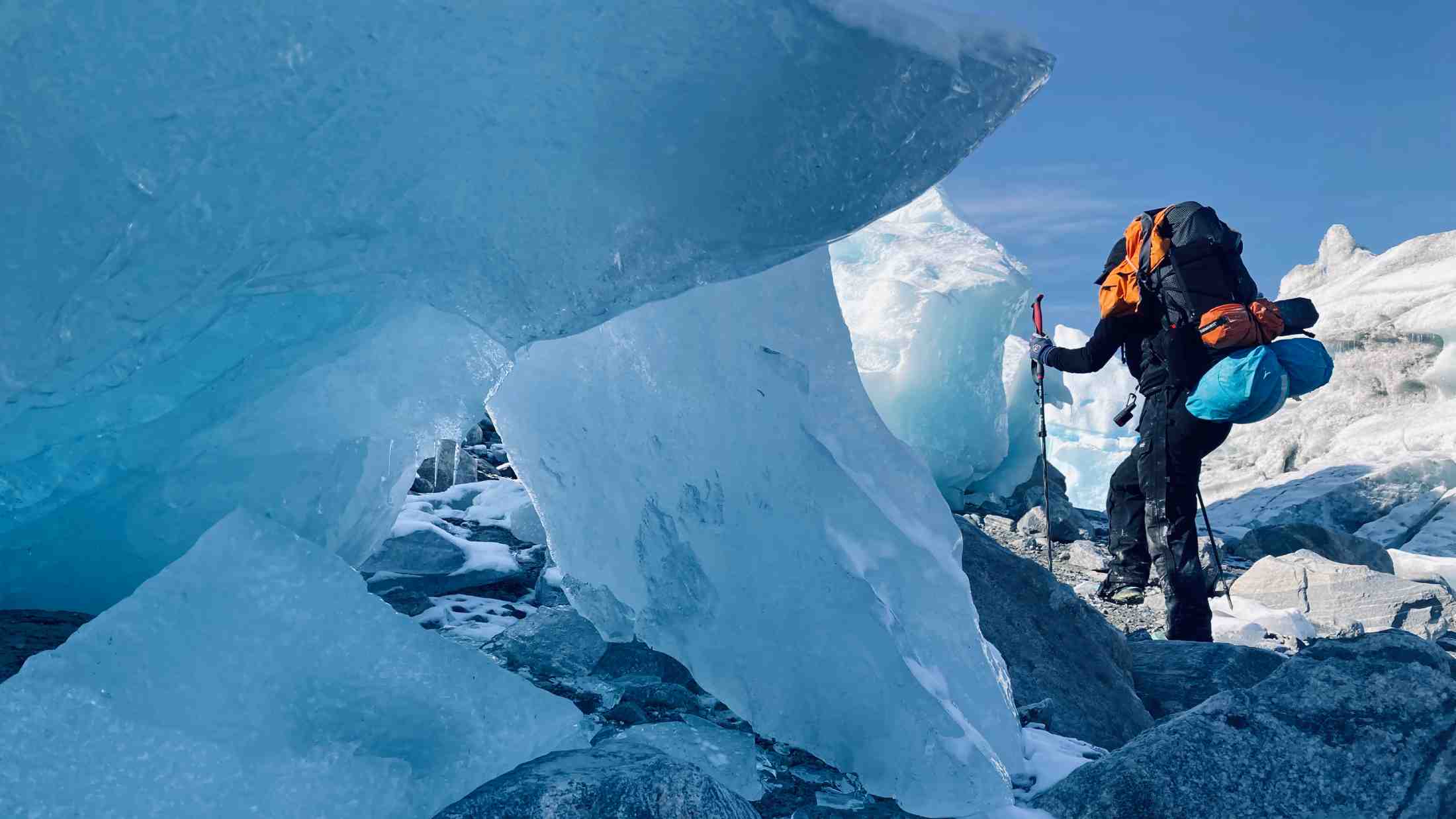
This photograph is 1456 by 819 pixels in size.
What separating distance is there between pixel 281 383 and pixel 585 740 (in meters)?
0.99

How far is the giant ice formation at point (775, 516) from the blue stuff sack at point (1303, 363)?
218cm

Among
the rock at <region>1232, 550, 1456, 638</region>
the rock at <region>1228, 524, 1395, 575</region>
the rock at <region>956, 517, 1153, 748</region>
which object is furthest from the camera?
the rock at <region>1228, 524, 1395, 575</region>

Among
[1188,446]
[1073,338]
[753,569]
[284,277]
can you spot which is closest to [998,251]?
[1188,446]

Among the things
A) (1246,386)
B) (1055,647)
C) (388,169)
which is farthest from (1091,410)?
(388,169)

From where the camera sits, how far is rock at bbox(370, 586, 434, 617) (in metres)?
3.32

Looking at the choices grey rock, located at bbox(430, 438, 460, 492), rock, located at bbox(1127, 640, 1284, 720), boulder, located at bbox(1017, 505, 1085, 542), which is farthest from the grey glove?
boulder, located at bbox(1017, 505, 1085, 542)

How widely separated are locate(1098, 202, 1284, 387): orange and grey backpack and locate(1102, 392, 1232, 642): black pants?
0.56 ft

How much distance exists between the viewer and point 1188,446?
169 inches

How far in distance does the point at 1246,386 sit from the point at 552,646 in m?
2.73

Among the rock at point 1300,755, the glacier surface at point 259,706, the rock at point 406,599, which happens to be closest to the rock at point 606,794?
the glacier surface at point 259,706

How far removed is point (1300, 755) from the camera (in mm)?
2154

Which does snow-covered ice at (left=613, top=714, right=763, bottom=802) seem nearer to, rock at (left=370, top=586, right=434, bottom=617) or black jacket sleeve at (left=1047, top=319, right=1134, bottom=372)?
rock at (left=370, top=586, right=434, bottom=617)

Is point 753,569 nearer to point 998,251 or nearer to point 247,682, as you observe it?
point 247,682

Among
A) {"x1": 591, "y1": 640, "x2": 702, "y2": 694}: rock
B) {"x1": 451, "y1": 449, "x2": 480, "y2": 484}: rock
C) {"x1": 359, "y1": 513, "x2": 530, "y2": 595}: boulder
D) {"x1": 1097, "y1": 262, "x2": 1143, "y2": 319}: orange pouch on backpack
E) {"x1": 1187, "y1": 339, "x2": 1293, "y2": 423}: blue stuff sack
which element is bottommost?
{"x1": 591, "y1": 640, "x2": 702, "y2": 694}: rock
